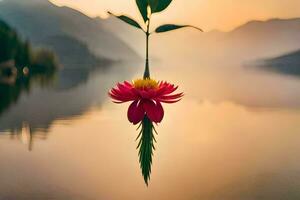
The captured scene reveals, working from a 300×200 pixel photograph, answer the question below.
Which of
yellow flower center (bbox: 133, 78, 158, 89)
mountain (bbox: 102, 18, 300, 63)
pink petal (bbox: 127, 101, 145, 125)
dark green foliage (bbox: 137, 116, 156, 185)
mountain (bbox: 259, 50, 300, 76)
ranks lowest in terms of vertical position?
dark green foliage (bbox: 137, 116, 156, 185)

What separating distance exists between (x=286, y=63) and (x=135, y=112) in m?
0.46

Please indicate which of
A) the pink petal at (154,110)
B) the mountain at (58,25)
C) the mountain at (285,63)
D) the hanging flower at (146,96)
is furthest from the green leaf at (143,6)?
the mountain at (285,63)

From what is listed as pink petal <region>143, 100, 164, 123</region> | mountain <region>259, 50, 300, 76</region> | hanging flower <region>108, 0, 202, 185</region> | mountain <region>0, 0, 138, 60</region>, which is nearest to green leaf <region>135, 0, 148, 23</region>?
hanging flower <region>108, 0, 202, 185</region>

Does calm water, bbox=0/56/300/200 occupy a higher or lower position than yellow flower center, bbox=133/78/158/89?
lower

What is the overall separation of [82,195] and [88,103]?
264 millimetres

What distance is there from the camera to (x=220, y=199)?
3.81ft

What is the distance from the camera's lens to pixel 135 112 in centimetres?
118

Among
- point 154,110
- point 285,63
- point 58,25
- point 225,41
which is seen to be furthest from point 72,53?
point 285,63

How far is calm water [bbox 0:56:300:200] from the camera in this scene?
1.17 metres

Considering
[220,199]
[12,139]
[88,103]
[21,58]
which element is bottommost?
[220,199]

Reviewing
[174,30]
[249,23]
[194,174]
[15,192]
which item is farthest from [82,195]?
[249,23]

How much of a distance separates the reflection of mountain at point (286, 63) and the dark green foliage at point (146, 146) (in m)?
0.38

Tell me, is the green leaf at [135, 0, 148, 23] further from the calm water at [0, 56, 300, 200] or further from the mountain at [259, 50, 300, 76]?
the mountain at [259, 50, 300, 76]

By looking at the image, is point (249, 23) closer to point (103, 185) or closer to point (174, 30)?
point (174, 30)
